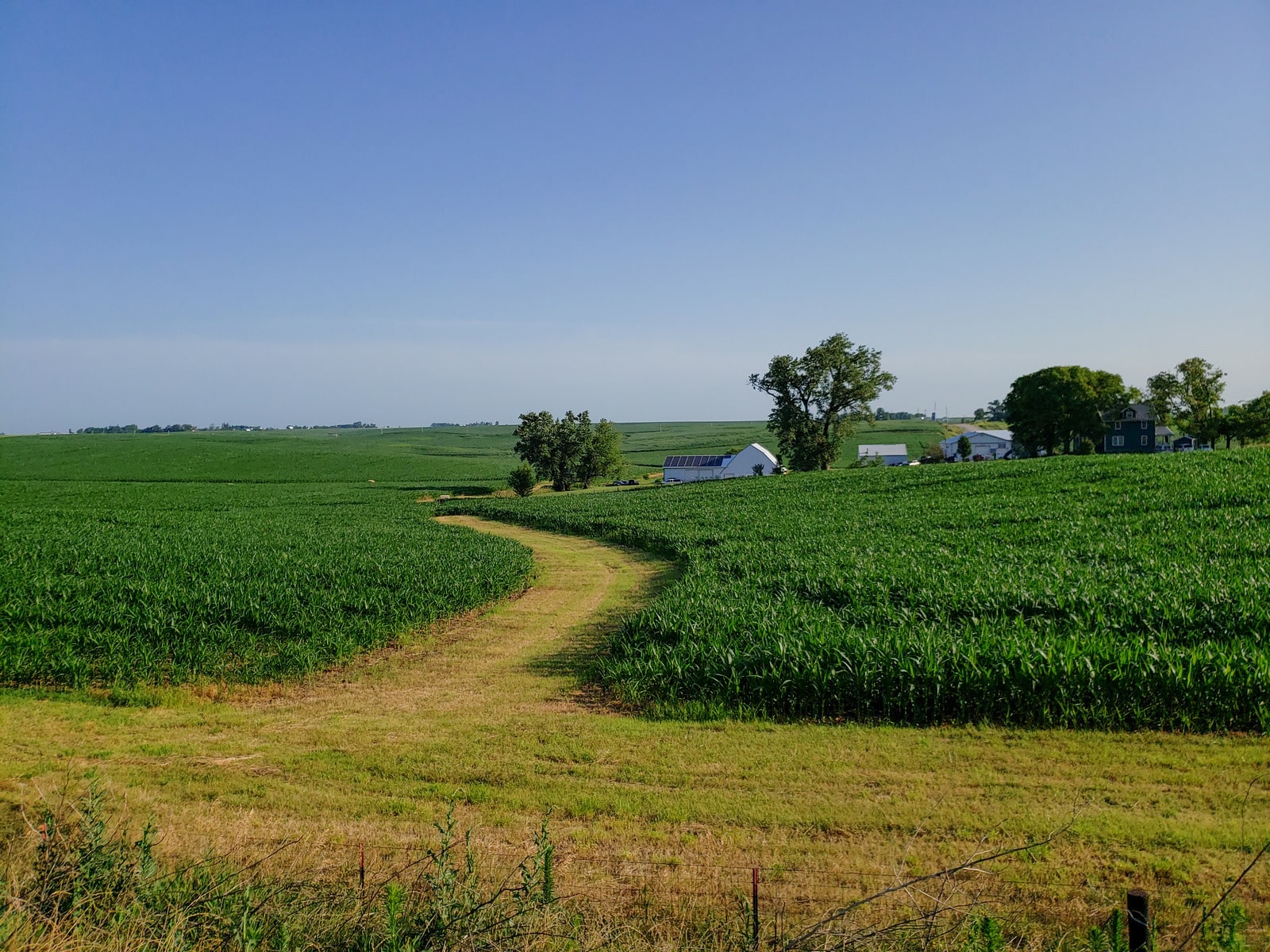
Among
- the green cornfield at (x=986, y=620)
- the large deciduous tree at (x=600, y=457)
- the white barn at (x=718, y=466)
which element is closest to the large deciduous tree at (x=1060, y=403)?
the white barn at (x=718, y=466)

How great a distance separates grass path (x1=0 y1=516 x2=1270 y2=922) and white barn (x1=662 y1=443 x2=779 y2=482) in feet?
240

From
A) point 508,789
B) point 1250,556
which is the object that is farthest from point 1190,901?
point 1250,556

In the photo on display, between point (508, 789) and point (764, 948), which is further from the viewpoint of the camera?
point (508, 789)

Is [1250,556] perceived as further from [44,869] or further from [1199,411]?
[1199,411]

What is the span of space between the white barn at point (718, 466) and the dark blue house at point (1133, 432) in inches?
1522

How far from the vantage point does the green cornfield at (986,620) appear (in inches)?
354

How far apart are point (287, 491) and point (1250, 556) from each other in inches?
2665

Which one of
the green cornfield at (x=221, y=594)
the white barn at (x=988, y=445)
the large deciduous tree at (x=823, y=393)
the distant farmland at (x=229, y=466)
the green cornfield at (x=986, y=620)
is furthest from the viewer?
the white barn at (x=988, y=445)

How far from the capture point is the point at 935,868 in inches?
229

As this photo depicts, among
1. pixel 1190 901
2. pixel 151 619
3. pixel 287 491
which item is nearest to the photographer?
pixel 1190 901

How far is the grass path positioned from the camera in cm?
599

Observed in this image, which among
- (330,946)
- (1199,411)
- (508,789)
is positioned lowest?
(508,789)

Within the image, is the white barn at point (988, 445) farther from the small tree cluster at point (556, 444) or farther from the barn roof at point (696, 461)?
the small tree cluster at point (556, 444)

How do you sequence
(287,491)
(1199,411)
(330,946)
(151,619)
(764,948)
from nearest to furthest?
(330,946), (764,948), (151,619), (287,491), (1199,411)
